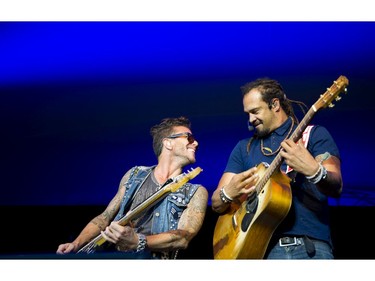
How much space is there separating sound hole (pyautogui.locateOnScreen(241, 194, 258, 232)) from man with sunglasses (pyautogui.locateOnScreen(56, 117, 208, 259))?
36 cm

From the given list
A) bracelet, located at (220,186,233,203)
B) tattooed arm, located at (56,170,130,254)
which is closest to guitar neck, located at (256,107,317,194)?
bracelet, located at (220,186,233,203)

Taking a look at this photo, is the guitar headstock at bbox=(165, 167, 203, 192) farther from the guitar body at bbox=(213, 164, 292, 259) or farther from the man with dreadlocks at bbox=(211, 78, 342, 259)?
the guitar body at bbox=(213, 164, 292, 259)

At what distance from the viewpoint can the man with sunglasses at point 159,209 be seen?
156 inches

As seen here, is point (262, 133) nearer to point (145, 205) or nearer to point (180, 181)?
point (180, 181)

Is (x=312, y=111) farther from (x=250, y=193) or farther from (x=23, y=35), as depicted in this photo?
(x=23, y=35)

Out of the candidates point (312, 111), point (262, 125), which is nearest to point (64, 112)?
point (262, 125)

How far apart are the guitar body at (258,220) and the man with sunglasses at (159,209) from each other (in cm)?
28

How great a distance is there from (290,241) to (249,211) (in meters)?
0.27

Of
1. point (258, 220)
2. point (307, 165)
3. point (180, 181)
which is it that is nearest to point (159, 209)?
point (180, 181)

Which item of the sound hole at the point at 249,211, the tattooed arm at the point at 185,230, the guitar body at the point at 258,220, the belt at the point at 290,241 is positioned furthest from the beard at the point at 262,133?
the belt at the point at 290,241

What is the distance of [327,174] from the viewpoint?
11.3ft

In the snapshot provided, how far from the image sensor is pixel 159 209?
413cm

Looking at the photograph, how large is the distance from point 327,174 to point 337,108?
123 cm

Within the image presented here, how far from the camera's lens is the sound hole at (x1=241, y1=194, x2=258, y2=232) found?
146 inches
